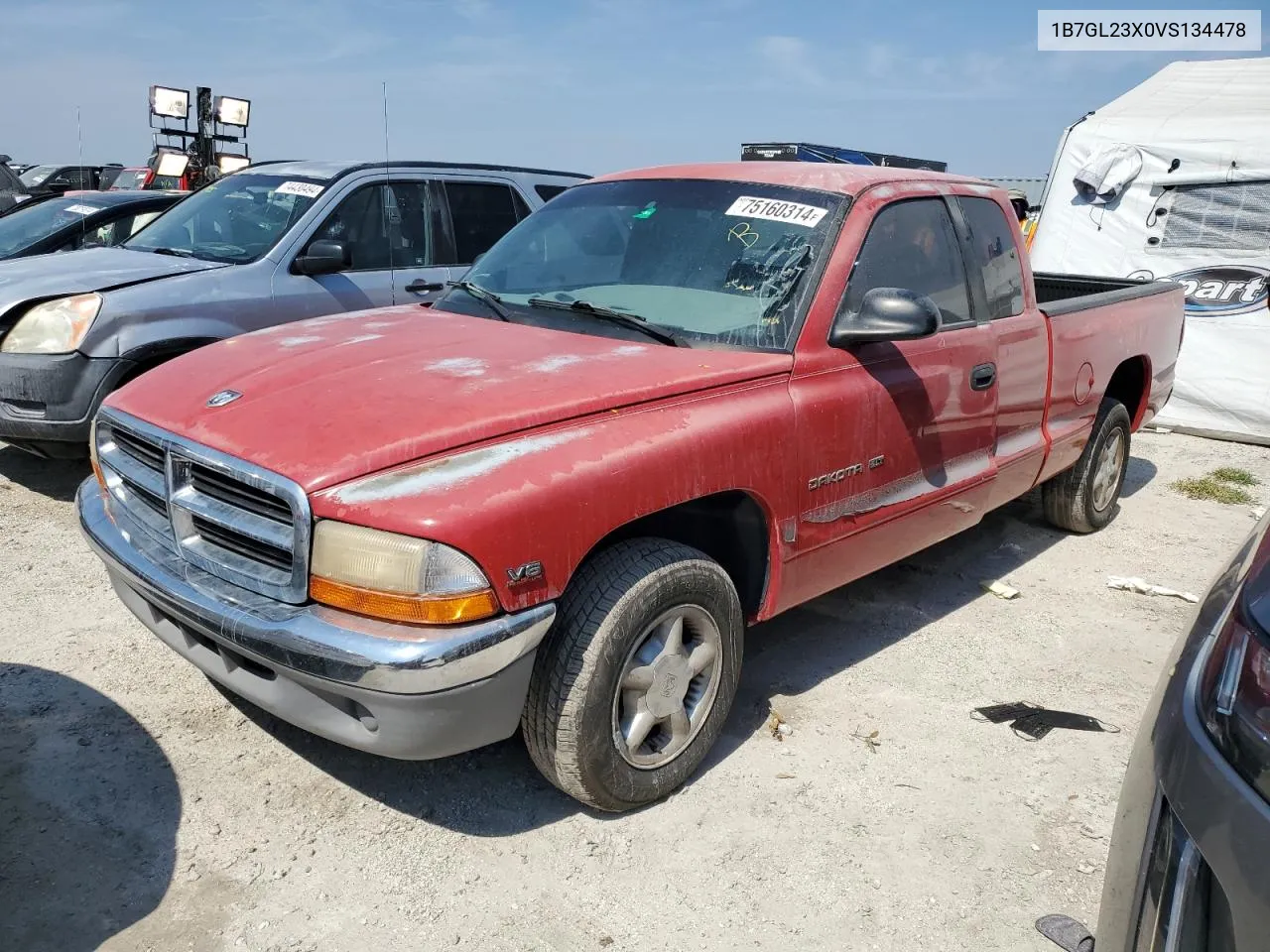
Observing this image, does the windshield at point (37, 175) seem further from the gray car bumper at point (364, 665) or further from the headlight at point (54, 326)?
the gray car bumper at point (364, 665)

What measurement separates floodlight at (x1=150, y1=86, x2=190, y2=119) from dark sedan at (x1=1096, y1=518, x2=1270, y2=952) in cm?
1878

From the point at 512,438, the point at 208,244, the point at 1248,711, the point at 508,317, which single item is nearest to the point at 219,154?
the point at 208,244

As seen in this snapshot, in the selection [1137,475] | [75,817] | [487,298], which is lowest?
[75,817]

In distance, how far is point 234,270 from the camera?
18.1ft

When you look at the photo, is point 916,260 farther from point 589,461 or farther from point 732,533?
point 589,461

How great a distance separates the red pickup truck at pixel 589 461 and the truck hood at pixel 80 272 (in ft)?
7.45

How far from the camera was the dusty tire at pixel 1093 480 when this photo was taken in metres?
5.44

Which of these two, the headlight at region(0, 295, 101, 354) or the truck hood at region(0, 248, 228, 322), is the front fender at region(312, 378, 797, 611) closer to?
the headlight at region(0, 295, 101, 354)

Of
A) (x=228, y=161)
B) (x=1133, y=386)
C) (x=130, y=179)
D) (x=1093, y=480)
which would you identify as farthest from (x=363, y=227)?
(x=228, y=161)

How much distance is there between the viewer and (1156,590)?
16.1 ft

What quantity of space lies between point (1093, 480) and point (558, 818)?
155 inches

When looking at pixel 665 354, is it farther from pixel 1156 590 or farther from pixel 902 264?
pixel 1156 590

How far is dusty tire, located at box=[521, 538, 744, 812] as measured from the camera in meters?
2.63

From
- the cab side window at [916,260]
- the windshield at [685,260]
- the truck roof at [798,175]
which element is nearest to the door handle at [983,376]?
the cab side window at [916,260]
